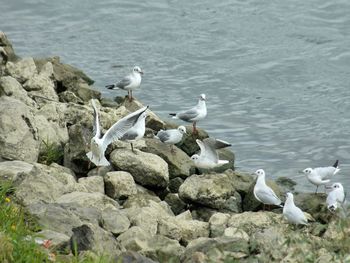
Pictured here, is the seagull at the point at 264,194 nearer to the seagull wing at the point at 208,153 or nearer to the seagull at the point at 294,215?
the seagull at the point at 294,215

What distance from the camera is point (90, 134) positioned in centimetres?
1254

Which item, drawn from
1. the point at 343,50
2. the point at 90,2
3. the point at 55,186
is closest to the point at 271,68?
the point at 343,50

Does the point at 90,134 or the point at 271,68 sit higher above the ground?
the point at 90,134

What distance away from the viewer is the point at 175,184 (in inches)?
507

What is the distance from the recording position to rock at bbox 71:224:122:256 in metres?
7.60

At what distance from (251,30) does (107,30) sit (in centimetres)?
376

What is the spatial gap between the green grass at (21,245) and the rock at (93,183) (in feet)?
11.6

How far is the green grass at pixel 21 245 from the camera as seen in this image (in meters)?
6.38

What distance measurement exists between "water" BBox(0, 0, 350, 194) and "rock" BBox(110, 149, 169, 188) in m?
3.40

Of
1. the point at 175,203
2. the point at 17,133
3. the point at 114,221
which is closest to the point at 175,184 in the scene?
the point at 175,203

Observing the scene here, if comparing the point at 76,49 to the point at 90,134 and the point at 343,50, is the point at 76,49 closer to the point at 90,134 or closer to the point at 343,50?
the point at 343,50

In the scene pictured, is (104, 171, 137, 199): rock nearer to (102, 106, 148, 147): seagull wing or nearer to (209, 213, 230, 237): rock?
(102, 106, 148, 147): seagull wing

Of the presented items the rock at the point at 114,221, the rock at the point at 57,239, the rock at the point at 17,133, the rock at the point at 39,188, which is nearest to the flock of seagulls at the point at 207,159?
the rock at the point at 17,133

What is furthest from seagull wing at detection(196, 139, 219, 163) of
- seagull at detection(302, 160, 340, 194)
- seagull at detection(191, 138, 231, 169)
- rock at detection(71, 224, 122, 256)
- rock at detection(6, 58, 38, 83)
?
rock at detection(71, 224, 122, 256)
